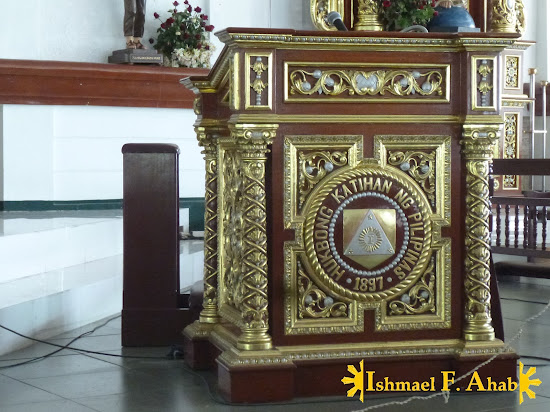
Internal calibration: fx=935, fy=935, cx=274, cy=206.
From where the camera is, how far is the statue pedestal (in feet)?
22.9

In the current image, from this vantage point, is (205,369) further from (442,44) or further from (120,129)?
(120,129)

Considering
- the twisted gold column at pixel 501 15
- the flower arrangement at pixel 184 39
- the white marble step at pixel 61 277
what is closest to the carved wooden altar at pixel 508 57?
the twisted gold column at pixel 501 15

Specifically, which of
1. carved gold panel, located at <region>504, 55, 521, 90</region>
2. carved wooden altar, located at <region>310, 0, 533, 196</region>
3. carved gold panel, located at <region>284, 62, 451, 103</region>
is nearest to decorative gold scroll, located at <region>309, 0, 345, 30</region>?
carved wooden altar, located at <region>310, 0, 533, 196</region>

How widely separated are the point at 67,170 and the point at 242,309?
440 cm

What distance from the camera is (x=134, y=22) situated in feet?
23.1

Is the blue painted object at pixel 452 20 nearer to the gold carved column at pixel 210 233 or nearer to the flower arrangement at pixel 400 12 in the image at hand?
the gold carved column at pixel 210 233

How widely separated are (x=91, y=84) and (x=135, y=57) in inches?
16.7

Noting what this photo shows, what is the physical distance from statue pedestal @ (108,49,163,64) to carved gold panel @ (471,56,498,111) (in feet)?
15.0

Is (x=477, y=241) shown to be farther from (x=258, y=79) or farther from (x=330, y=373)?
(x=258, y=79)

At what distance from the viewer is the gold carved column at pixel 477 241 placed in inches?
110

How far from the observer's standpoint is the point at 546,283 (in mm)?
5539

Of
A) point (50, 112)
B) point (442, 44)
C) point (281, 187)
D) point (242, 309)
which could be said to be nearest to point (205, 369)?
point (242, 309)

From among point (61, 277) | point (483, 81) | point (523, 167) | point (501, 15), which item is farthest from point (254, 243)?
point (501, 15)

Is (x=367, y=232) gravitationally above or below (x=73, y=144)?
below
